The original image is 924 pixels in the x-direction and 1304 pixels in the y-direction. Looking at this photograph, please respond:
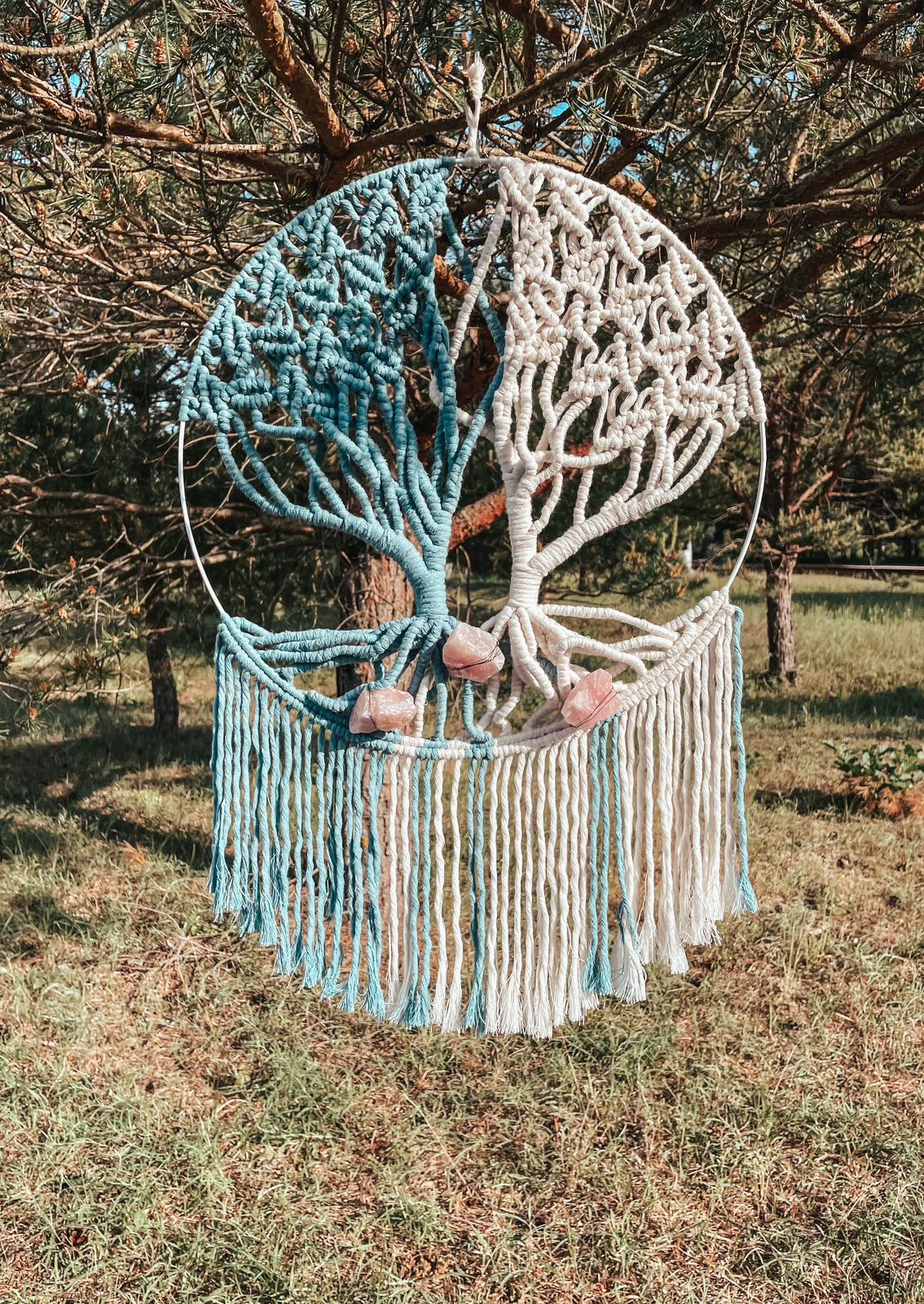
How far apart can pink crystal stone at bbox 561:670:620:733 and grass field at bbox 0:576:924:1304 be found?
1291 millimetres

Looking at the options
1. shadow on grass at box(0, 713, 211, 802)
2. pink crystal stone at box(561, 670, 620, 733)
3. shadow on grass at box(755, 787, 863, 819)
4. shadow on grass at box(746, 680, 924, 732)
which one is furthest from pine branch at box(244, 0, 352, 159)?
shadow on grass at box(746, 680, 924, 732)

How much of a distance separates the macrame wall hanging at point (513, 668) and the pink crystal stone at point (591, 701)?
4cm

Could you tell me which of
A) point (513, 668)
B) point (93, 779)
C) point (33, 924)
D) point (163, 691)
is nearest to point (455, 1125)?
point (513, 668)

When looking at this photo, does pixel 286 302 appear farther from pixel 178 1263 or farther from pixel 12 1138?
pixel 12 1138

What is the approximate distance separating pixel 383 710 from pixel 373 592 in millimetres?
1723

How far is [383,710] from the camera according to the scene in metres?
1.51

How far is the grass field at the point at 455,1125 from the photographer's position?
212 centimetres

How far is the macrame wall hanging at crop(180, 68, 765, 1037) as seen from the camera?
1570mm

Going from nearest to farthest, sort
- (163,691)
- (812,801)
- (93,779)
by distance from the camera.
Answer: (812,801)
(93,779)
(163,691)

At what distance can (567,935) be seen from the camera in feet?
5.22

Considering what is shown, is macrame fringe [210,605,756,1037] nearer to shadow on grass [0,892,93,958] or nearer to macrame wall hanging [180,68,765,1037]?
macrame wall hanging [180,68,765,1037]

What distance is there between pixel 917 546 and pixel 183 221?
1631cm

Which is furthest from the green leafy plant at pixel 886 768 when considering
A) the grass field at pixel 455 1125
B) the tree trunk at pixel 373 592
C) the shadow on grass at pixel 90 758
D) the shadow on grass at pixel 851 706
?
the shadow on grass at pixel 90 758

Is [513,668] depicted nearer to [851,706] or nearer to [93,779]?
[93,779]
